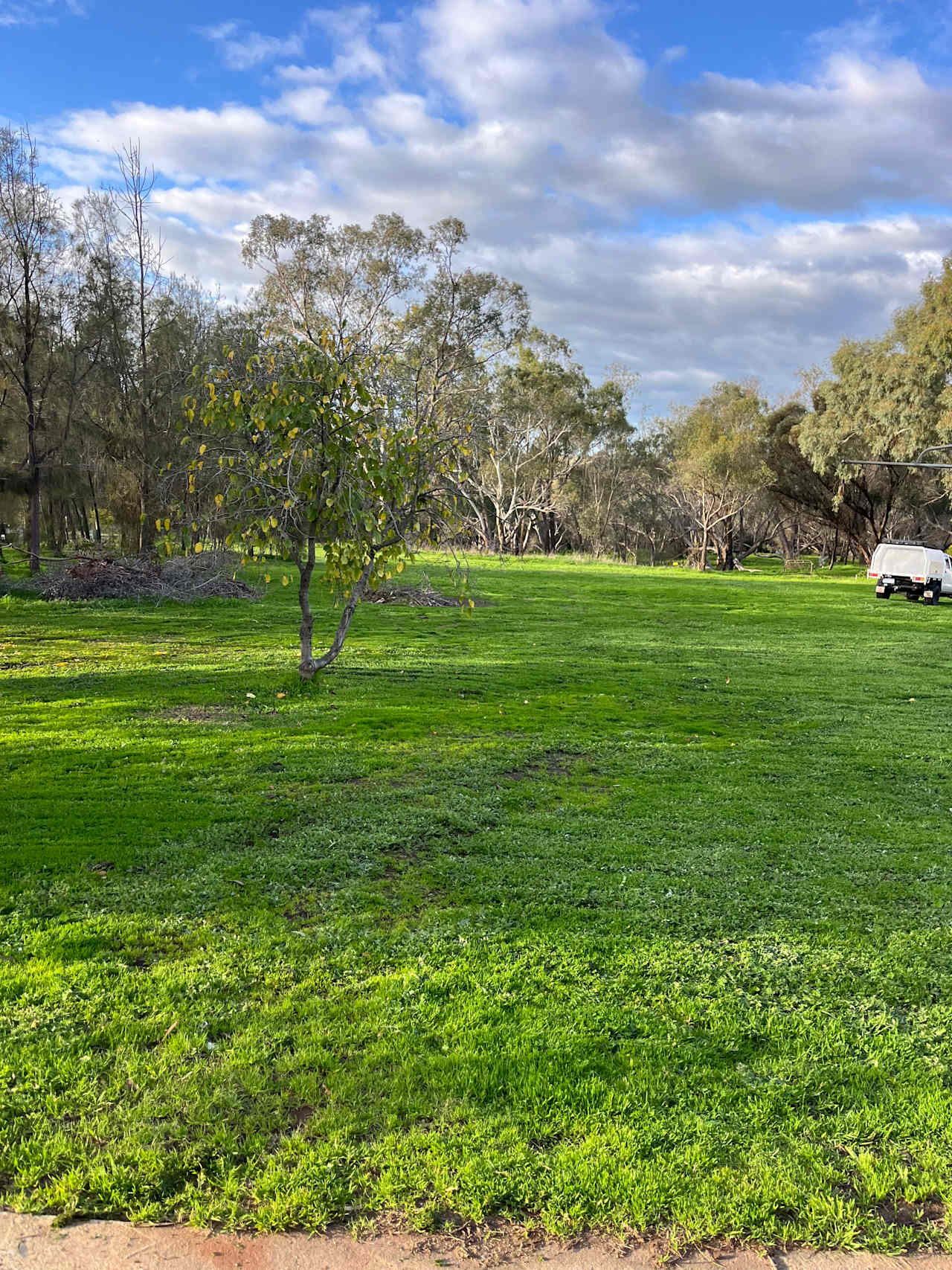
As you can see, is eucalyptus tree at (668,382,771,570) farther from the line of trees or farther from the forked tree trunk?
the forked tree trunk

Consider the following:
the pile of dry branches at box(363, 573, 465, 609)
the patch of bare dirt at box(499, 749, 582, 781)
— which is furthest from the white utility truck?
the patch of bare dirt at box(499, 749, 582, 781)

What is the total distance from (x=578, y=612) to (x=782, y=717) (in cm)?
1166

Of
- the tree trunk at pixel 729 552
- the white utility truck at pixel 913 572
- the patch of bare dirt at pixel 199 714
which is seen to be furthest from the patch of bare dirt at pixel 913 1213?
the tree trunk at pixel 729 552

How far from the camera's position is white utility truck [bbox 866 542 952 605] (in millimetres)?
30406

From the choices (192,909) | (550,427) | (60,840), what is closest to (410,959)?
(192,909)

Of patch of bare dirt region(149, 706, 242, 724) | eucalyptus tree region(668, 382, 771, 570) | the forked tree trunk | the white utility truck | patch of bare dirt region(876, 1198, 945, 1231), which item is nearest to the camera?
patch of bare dirt region(876, 1198, 945, 1231)

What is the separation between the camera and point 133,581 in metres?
19.6

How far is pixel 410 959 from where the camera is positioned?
4.38 metres

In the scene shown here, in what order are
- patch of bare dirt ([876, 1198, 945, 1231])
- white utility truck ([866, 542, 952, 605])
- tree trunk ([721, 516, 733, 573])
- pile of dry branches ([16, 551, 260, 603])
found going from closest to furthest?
1. patch of bare dirt ([876, 1198, 945, 1231])
2. pile of dry branches ([16, 551, 260, 603])
3. white utility truck ([866, 542, 952, 605])
4. tree trunk ([721, 516, 733, 573])

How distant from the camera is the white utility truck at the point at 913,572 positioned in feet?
99.8

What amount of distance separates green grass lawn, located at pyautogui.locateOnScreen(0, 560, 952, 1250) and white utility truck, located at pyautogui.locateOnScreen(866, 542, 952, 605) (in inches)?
927

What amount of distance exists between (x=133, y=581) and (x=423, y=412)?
7843mm

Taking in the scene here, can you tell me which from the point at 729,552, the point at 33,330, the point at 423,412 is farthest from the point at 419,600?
the point at 729,552

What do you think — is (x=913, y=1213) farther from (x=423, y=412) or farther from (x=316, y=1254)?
(x=423, y=412)
